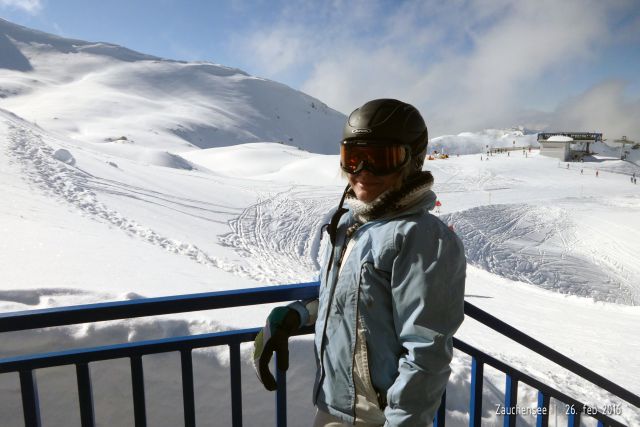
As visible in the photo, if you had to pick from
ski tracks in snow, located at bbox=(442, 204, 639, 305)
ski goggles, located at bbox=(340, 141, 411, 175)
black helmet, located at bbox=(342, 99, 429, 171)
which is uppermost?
black helmet, located at bbox=(342, 99, 429, 171)

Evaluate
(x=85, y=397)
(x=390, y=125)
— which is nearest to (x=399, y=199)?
(x=390, y=125)

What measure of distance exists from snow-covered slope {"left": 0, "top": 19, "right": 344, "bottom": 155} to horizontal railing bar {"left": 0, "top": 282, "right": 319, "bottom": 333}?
70.2 metres

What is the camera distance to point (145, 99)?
11194cm

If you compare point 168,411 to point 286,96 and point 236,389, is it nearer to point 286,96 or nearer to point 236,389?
point 236,389

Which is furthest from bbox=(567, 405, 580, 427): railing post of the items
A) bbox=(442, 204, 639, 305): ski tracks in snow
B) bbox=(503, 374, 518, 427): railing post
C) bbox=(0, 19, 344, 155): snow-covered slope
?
bbox=(0, 19, 344, 155): snow-covered slope

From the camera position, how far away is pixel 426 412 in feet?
4.83

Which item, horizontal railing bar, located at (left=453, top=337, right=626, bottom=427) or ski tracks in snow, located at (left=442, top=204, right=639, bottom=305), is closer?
horizontal railing bar, located at (left=453, top=337, right=626, bottom=427)

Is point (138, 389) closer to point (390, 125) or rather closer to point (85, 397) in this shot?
point (85, 397)

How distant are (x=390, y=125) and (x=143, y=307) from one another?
1.25 m

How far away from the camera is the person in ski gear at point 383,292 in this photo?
1.46m

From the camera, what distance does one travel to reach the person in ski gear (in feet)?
4.77

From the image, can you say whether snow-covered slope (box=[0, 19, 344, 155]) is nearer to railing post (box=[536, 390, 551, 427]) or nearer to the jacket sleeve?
railing post (box=[536, 390, 551, 427])

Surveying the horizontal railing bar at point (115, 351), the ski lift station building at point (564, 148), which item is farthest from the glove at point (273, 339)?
the ski lift station building at point (564, 148)

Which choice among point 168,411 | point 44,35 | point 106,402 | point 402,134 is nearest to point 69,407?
point 106,402
